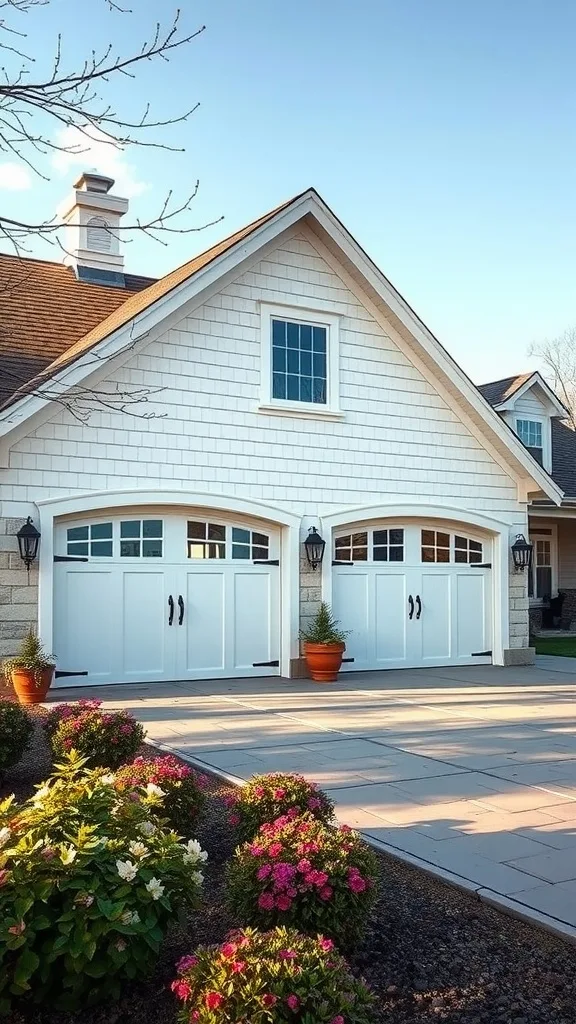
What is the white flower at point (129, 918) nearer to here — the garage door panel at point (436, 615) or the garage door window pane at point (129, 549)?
the garage door window pane at point (129, 549)

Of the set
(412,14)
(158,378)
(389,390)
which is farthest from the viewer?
(389,390)

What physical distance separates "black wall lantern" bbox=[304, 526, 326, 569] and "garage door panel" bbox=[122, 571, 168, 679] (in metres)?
2.12

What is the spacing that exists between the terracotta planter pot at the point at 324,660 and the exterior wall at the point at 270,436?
63 cm

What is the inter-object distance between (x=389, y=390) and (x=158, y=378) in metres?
3.70

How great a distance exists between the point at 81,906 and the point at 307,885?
910 mm

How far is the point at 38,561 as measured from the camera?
10.8 metres

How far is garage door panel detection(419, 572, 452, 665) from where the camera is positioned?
46.0 feet

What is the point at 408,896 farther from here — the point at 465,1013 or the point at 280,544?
the point at 280,544

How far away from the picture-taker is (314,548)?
12719 millimetres

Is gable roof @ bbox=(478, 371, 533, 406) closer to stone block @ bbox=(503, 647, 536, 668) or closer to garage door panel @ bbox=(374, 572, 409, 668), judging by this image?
stone block @ bbox=(503, 647, 536, 668)

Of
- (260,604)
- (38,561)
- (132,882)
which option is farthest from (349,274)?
(132,882)

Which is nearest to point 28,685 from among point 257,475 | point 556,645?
point 257,475

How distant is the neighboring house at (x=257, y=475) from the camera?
11.2 m

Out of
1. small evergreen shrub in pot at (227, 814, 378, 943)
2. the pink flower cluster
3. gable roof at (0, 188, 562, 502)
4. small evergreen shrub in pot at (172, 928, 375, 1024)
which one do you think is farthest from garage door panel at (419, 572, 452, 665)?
small evergreen shrub in pot at (172, 928, 375, 1024)
